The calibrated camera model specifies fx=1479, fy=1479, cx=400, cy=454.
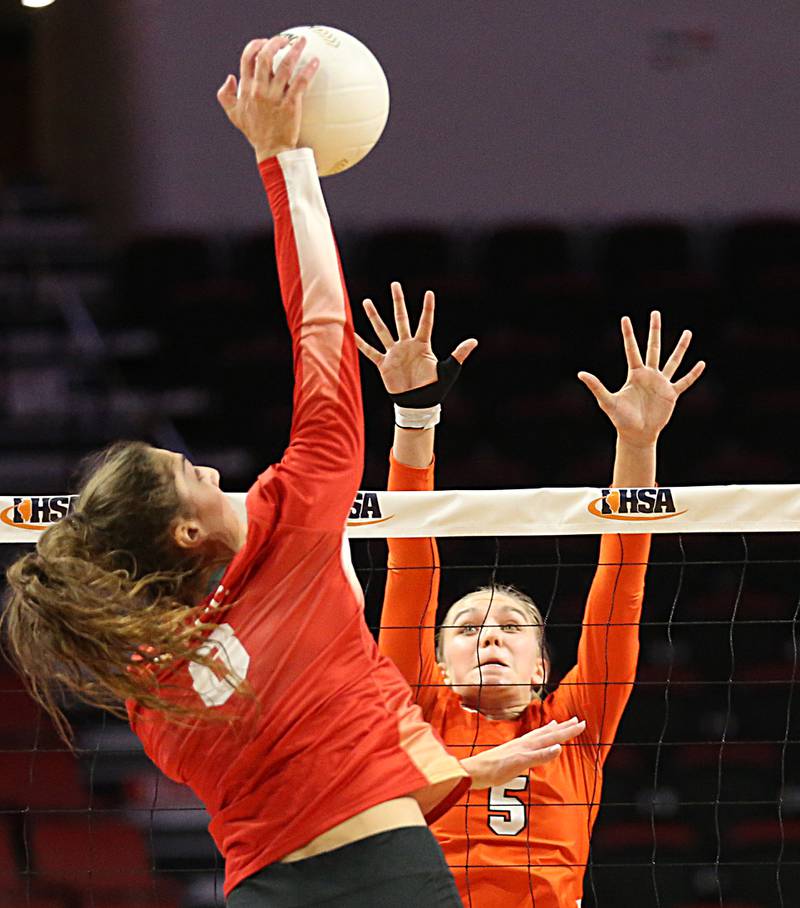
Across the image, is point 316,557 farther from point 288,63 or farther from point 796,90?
point 796,90

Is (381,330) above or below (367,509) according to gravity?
above

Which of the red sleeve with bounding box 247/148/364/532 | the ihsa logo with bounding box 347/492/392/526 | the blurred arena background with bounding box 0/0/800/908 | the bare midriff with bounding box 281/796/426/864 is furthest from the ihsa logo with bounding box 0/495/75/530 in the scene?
the blurred arena background with bounding box 0/0/800/908

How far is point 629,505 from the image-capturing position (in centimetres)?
344

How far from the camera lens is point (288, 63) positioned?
2.25 m

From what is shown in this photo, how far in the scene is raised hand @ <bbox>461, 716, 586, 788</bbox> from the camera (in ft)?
7.90

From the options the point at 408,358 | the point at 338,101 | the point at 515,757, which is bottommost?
the point at 515,757

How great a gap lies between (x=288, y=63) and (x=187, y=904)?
456 centimetres

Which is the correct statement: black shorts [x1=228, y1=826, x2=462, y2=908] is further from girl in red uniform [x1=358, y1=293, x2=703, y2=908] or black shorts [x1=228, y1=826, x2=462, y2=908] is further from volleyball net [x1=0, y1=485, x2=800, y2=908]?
volleyball net [x1=0, y1=485, x2=800, y2=908]

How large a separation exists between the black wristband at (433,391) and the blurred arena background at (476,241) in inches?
170

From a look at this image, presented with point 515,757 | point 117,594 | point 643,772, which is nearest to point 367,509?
point 515,757

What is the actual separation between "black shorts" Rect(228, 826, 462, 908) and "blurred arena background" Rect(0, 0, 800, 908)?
218 inches

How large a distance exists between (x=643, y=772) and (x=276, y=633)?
4964 millimetres

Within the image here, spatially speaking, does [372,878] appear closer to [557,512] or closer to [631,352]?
[557,512]

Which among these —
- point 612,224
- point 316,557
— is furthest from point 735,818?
point 316,557
